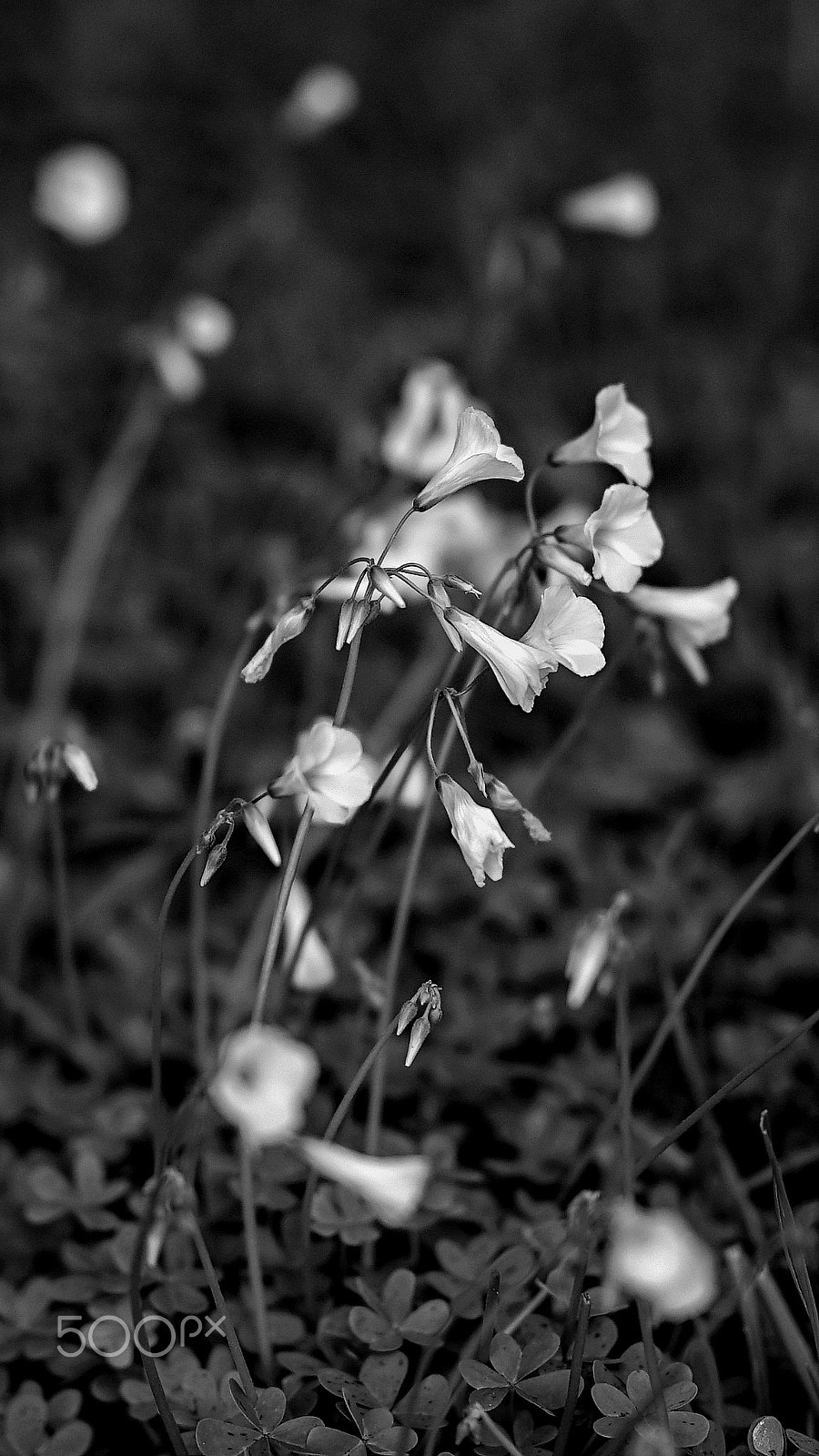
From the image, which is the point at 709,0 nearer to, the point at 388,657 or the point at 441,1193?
the point at 388,657

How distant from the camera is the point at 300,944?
1457 millimetres

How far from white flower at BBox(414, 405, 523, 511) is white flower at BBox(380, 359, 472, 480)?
87 centimetres

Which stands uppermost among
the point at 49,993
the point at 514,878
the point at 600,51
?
the point at 600,51

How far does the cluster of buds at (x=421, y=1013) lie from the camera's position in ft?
3.99

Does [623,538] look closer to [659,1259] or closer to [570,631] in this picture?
[570,631]

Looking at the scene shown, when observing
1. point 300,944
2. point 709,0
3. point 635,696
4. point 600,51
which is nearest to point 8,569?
point 635,696

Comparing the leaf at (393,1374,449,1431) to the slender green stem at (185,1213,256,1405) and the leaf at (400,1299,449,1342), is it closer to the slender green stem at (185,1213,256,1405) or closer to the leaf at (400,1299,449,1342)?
the leaf at (400,1299,449,1342)

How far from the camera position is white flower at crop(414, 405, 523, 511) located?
1237 mm

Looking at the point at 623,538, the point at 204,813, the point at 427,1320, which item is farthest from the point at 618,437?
the point at 427,1320

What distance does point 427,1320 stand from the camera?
4.57 ft

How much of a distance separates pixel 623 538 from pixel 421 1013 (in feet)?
1.79

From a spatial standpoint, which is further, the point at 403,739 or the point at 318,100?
the point at 318,100

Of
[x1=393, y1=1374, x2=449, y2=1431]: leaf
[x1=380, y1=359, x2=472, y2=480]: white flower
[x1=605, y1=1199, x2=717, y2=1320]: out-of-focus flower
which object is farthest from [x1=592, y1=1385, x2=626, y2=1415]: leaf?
[x1=380, y1=359, x2=472, y2=480]: white flower

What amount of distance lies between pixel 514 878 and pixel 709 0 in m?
4.26
